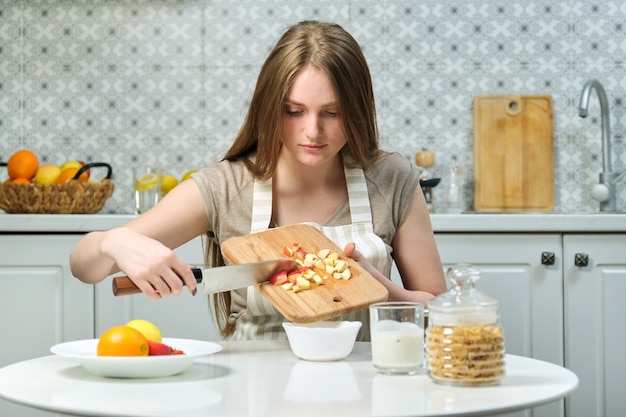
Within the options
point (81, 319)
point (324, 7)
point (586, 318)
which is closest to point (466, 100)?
point (324, 7)

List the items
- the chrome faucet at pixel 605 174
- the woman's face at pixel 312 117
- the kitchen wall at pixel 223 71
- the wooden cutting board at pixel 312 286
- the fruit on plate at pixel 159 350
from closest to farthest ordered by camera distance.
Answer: the fruit on plate at pixel 159 350 < the wooden cutting board at pixel 312 286 < the woman's face at pixel 312 117 < the chrome faucet at pixel 605 174 < the kitchen wall at pixel 223 71

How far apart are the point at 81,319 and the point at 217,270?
1456 mm

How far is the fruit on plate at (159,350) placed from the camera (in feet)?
4.43

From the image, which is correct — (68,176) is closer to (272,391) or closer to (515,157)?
(515,157)

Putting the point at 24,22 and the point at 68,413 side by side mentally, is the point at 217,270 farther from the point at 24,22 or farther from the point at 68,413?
the point at 24,22

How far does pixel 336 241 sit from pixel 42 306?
1296 mm

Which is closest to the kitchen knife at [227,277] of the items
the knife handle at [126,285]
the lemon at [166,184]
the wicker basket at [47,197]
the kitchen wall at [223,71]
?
the knife handle at [126,285]

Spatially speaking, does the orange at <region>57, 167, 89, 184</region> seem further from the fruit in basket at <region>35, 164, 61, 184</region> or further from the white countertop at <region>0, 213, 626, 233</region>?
the white countertop at <region>0, 213, 626, 233</region>

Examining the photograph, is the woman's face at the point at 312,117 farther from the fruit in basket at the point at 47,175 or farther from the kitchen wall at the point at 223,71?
the kitchen wall at the point at 223,71

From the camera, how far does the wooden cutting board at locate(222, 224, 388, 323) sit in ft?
4.82

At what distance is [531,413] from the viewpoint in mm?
2801

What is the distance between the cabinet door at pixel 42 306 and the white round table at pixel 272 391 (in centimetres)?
139

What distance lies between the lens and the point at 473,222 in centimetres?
281

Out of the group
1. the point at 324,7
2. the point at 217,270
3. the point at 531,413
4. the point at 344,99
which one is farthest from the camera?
the point at 324,7
